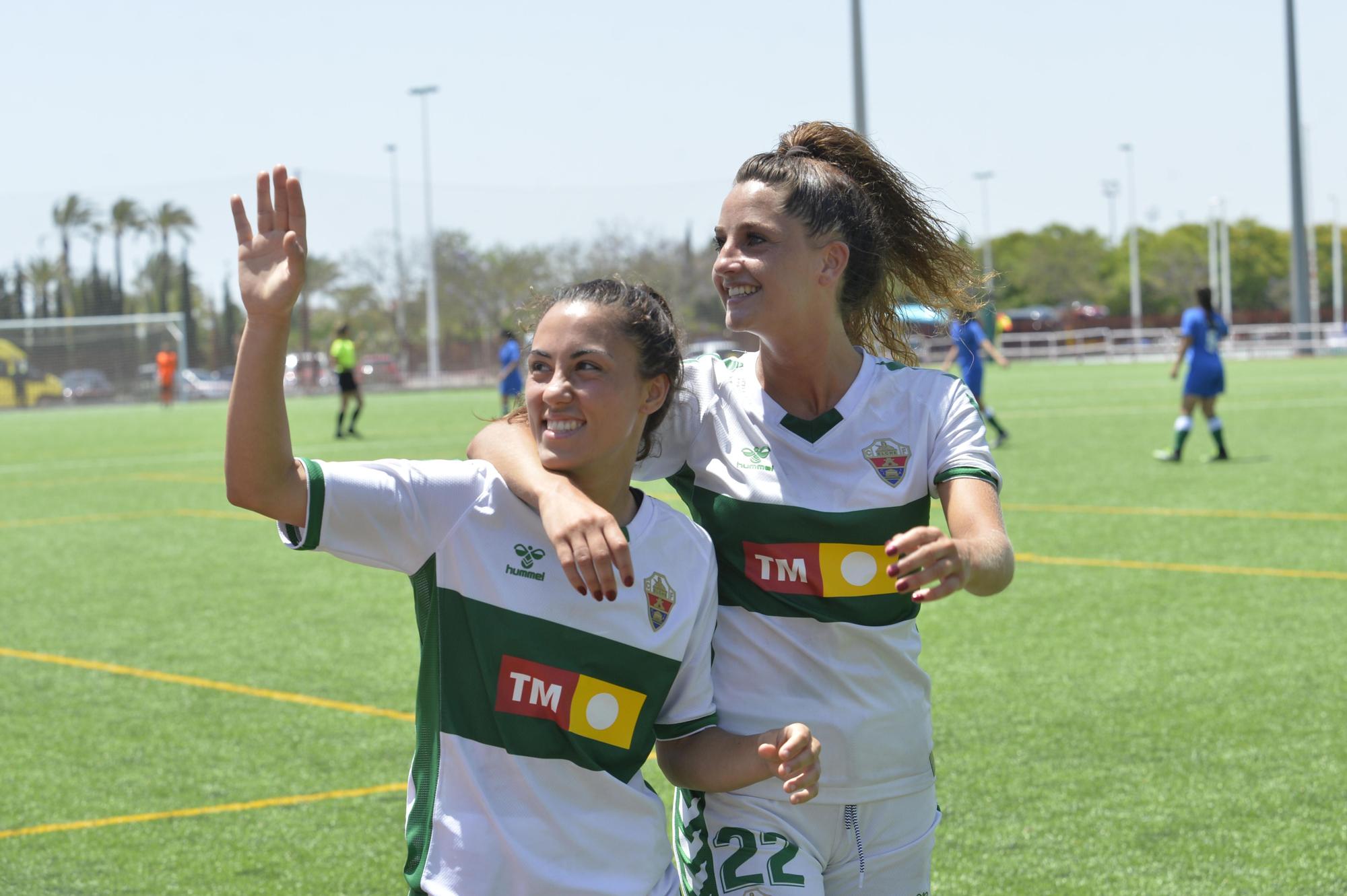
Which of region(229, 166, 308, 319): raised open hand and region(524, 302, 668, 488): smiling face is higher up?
region(229, 166, 308, 319): raised open hand

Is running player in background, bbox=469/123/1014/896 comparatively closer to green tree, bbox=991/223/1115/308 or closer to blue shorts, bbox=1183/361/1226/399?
blue shorts, bbox=1183/361/1226/399

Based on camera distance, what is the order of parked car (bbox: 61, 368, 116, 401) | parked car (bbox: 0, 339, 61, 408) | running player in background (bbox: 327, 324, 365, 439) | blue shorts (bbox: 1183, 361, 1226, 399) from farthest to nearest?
parked car (bbox: 61, 368, 116, 401) → parked car (bbox: 0, 339, 61, 408) → running player in background (bbox: 327, 324, 365, 439) → blue shorts (bbox: 1183, 361, 1226, 399)

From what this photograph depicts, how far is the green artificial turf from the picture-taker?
4.65 m

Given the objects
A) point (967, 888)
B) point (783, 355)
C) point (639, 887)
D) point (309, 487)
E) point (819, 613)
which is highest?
point (783, 355)

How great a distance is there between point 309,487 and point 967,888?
2759mm

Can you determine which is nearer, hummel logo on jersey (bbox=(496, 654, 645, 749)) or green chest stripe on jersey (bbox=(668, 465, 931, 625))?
hummel logo on jersey (bbox=(496, 654, 645, 749))

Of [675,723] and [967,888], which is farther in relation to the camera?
[967,888]

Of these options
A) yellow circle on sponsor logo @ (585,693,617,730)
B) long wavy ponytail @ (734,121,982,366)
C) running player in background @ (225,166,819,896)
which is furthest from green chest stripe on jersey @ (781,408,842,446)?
yellow circle on sponsor logo @ (585,693,617,730)

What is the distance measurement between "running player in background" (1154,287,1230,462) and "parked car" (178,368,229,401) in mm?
38592

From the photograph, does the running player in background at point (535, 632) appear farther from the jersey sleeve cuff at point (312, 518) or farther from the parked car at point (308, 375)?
the parked car at point (308, 375)

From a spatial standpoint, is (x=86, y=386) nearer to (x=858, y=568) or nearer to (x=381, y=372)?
(x=381, y=372)

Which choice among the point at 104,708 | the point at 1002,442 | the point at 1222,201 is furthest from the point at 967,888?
the point at 1222,201

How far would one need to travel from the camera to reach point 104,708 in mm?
6715

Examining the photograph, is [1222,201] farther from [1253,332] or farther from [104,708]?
[104,708]
